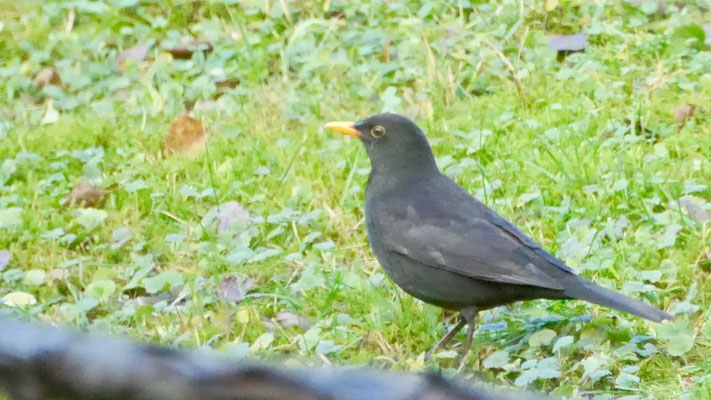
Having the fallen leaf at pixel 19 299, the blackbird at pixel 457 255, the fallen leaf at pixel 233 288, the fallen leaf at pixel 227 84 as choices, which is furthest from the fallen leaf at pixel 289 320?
the fallen leaf at pixel 227 84

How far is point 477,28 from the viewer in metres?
6.77

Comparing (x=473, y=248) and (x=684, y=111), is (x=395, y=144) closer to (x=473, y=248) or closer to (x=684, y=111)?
(x=473, y=248)

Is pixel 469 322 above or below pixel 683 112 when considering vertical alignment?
below

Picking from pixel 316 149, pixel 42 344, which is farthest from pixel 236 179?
pixel 42 344

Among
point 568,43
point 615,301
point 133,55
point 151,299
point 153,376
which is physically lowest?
point 151,299

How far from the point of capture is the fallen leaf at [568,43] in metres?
6.41

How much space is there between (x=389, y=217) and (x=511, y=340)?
66 cm

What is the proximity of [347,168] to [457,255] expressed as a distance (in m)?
1.64

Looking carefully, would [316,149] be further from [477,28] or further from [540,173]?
[477,28]

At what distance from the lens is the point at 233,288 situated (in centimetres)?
445

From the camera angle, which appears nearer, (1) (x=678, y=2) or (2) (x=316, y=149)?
(2) (x=316, y=149)

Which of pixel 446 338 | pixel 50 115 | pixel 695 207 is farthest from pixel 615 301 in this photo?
pixel 50 115

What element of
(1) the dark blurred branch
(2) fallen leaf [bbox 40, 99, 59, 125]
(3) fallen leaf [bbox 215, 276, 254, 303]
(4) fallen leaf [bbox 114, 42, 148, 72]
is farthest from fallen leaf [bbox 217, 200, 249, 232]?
(1) the dark blurred branch

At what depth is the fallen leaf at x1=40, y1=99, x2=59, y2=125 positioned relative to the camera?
6.43 m
